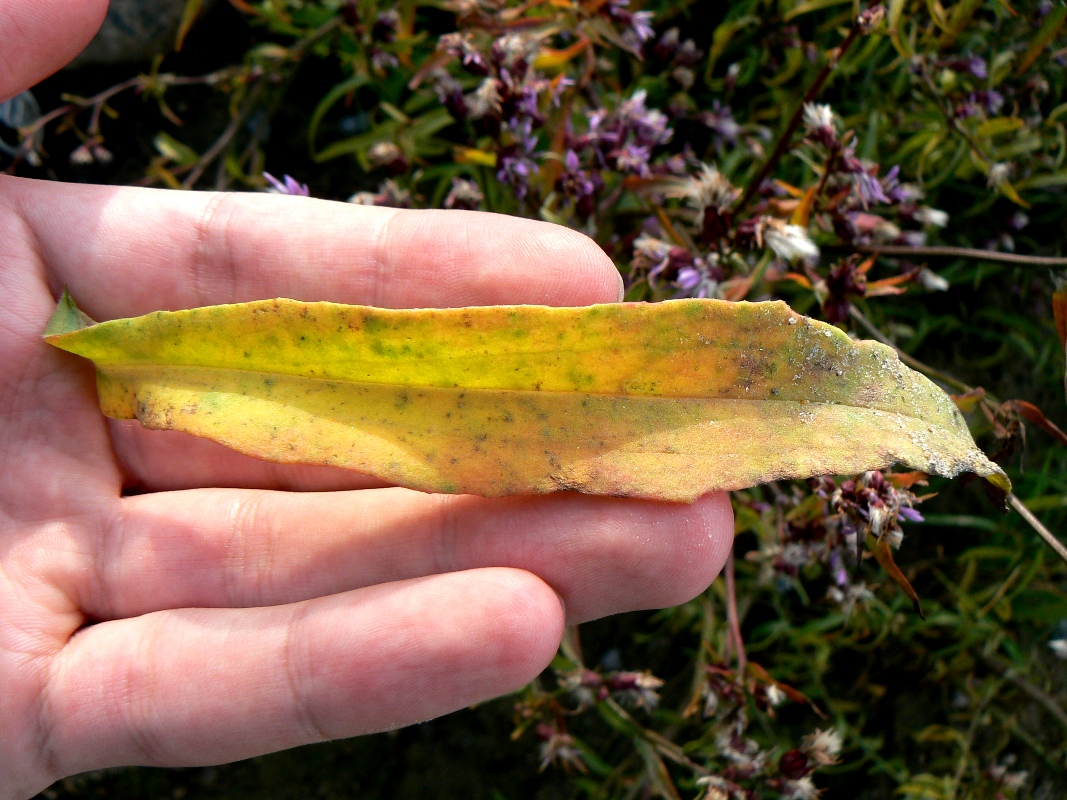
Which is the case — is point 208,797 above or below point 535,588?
below

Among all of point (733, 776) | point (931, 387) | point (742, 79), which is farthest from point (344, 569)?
point (742, 79)

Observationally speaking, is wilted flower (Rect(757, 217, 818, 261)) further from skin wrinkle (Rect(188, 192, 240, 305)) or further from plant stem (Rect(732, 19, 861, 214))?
skin wrinkle (Rect(188, 192, 240, 305))

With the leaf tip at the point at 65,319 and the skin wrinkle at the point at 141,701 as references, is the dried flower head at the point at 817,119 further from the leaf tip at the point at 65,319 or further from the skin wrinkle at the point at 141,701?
the skin wrinkle at the point at 141,701

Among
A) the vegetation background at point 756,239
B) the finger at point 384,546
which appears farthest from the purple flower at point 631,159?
the finger at point 384,546

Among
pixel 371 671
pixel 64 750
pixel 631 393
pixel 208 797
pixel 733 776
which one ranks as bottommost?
pixel 208 797

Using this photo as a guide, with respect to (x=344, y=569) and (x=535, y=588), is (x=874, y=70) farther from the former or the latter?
(x=344, y=569)

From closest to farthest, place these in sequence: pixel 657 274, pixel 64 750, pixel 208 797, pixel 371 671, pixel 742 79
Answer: pixel 371 671 < pixel 64 750 < pixel 657 274 < pixel 742 79 < pixel 208 797

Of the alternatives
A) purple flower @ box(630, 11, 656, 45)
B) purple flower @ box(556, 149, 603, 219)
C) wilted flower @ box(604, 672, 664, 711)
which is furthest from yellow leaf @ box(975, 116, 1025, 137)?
wilted flower @ box(604, 672, 664, 711)
